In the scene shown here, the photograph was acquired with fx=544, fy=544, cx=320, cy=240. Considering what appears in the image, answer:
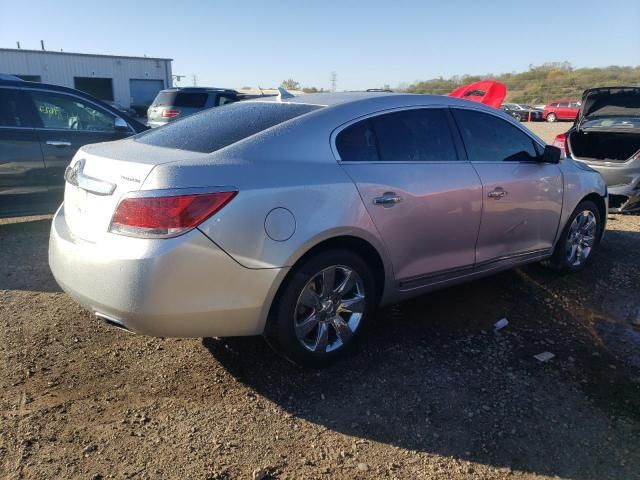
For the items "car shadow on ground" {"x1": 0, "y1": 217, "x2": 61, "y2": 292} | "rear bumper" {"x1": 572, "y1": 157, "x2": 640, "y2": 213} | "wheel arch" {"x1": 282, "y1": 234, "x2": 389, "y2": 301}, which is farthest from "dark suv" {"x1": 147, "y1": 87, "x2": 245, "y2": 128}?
"wheel arch" {"x1": 282, "y1": 234, "x2": 389, "y2": 301}

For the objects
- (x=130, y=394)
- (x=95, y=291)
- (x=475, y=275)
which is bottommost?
(x=130, y=394)

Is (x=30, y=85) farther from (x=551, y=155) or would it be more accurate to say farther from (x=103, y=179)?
(x=551, y=155)

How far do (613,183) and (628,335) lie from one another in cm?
439

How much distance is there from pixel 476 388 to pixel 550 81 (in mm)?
71327

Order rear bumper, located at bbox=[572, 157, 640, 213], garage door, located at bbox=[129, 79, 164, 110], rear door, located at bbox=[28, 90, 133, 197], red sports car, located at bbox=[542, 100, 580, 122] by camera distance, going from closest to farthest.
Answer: rear door, located at bbox=[28, 90, 133, 197] → rear bumper, located at bbox=[572, 157, 640, 213] → red sports car, located at bbox=[542, 100, 580, 122] → garage door, located at bbox=[129, 79, 164, 110]

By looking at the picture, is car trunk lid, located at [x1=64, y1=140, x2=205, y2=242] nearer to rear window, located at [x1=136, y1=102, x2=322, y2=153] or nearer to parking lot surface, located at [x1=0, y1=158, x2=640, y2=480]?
rear window, located at [x1=136, y1=102, x2=322, y2=153]

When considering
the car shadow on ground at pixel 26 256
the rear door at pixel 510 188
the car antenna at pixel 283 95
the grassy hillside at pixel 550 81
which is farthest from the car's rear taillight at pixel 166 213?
the grassy hillside at pixel 550 81

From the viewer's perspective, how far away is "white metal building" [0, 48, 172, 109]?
36.9 m

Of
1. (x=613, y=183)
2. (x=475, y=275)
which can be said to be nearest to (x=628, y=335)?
(x=475, y=275)

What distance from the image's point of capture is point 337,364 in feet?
11.1

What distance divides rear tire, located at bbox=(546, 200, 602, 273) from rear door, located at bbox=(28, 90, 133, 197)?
17.6ft

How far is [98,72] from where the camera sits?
39.8 m

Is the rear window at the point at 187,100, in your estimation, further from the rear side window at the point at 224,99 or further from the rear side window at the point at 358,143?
the rear side window at the point at 358,143

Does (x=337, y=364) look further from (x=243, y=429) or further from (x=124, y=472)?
(x=124, y=472)
